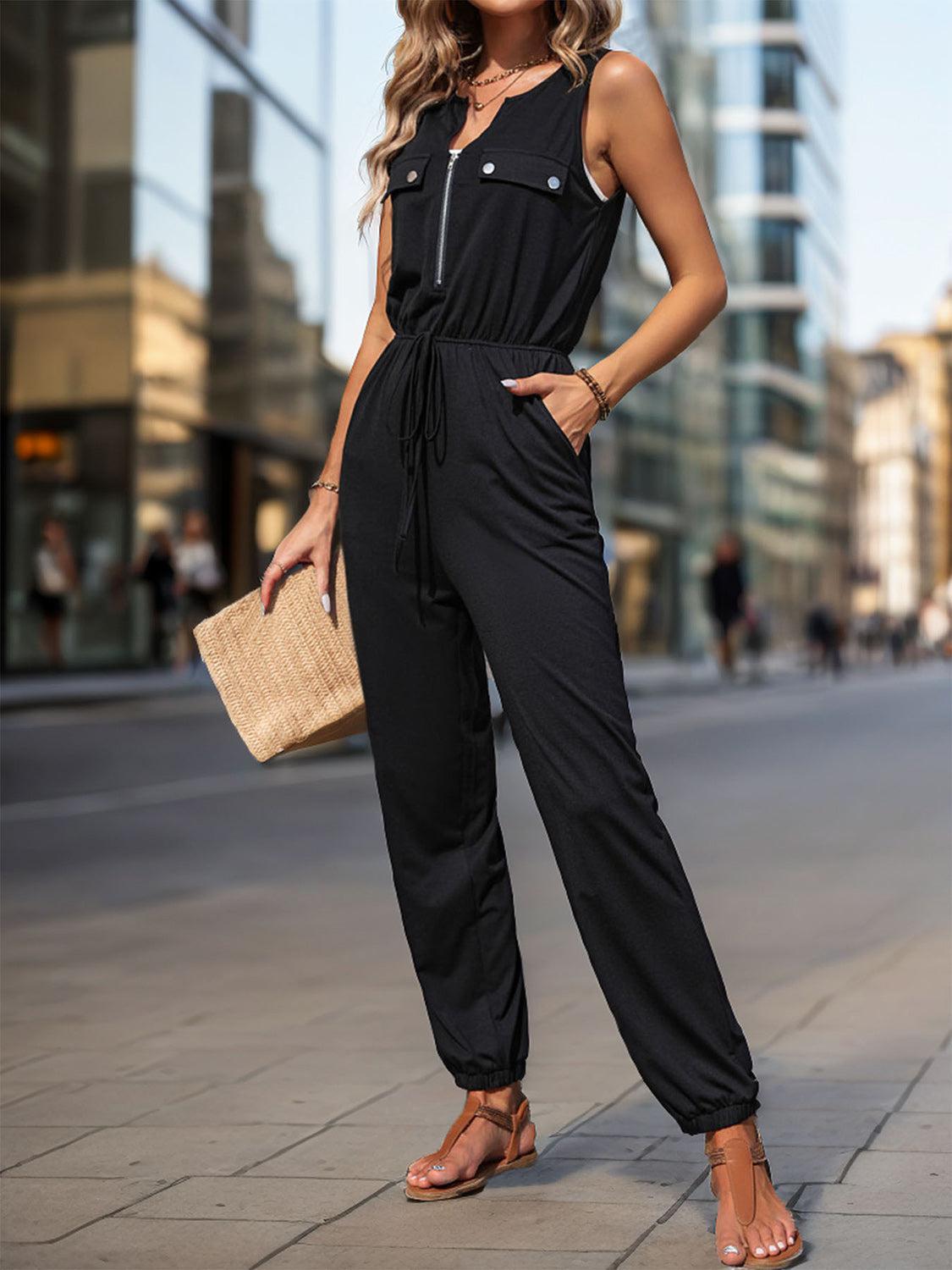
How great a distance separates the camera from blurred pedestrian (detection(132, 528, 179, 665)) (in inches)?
1033

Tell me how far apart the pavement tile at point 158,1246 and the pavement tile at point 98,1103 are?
0.82m

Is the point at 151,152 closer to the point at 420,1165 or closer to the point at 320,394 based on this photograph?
the point at 320,394

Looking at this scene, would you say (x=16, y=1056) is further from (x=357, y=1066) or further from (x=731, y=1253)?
(x=731, y=1253)

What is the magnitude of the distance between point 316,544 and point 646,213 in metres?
0.72

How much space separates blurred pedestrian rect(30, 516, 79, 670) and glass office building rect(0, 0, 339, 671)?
0.51 metres

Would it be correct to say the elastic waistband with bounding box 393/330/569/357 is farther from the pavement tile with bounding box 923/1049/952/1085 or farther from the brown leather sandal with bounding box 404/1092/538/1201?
the pavement tile with bounding box 923/1049/952/1085

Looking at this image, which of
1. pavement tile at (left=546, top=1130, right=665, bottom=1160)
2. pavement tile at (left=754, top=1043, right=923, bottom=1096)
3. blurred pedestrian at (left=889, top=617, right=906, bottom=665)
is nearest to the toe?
pavement tile at (left=546, top=1130, right=665, bottom=1160)

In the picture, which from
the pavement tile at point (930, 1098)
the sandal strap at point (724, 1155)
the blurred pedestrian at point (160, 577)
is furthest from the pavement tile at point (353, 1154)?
the blurred pedestrian at point (160, 577)

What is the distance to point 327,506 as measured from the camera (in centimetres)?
346

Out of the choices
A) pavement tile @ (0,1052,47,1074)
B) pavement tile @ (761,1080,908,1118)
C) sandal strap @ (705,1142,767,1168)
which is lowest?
Result: pavement tile @ (0,1052,47,1074)

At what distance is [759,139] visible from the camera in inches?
2879

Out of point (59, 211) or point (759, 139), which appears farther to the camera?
point (759, 139)

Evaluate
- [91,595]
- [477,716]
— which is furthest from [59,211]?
[477,716]

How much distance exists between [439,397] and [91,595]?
23785 mm
